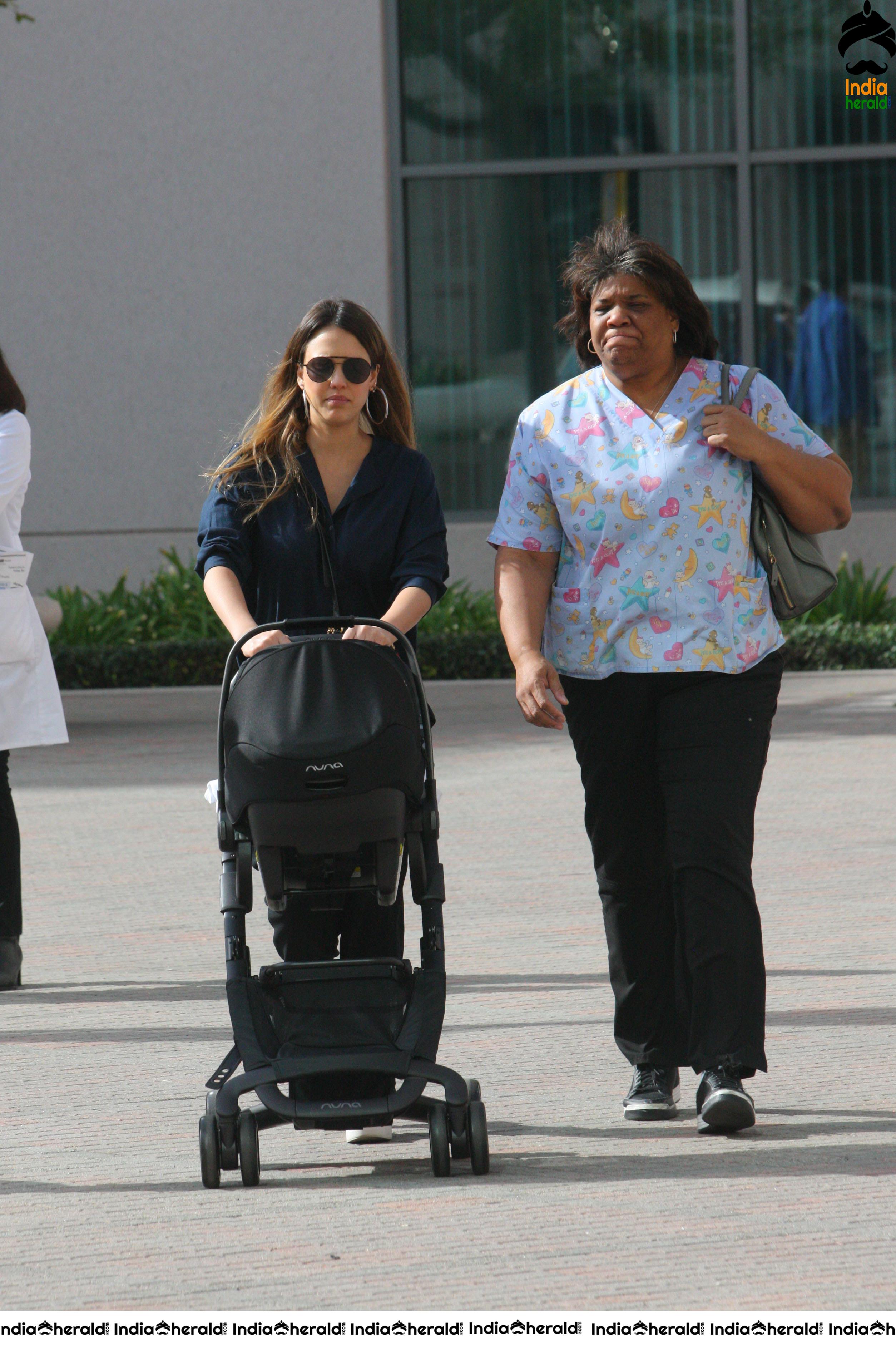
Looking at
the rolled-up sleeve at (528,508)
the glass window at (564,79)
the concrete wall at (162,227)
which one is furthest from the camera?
the glass window at (564,79)

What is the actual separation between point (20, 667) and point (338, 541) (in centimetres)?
231

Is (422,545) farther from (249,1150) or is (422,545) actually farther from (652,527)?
(249,1150)

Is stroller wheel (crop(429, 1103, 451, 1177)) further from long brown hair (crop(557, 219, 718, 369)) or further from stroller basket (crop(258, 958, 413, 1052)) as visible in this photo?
long brown hair (crop(557, 219, 718, 369))

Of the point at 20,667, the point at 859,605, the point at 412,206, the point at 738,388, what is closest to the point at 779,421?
the point at 738,388

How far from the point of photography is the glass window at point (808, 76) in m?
17.0

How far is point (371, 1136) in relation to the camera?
14.6ft

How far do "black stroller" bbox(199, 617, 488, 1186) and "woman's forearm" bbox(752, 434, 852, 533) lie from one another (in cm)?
95

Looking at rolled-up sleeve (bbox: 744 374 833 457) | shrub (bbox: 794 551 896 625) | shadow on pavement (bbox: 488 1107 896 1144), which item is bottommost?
shrub (bbox: 794 551 896 625)

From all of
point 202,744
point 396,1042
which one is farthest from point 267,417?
point 202,744

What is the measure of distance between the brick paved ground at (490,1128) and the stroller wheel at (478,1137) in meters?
0.06

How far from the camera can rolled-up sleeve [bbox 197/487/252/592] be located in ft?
14.5

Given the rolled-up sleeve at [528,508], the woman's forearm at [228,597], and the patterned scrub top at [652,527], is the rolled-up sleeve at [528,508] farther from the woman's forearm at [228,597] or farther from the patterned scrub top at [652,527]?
the woman's forearm at [228,597]

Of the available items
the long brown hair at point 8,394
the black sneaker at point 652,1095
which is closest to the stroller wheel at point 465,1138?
the black sneaker at point 652,1095

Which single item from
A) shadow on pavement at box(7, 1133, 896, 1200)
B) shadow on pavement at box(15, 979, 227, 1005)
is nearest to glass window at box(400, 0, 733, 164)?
shadow on pavement at box(15, 979, 227, 1005)
